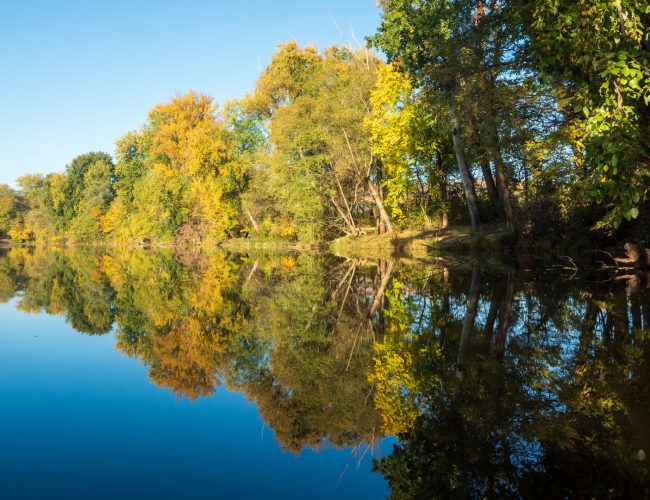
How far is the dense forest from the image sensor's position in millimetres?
6758

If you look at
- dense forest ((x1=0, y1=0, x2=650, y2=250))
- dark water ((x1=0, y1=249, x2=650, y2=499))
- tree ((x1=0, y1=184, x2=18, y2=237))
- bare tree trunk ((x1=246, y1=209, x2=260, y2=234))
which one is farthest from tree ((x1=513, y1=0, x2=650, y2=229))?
tree ((x1=0, y1=184, x2=18, y2=237))

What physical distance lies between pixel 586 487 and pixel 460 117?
59.4ft

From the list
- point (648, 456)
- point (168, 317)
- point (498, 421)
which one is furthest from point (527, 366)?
point (168, 317)

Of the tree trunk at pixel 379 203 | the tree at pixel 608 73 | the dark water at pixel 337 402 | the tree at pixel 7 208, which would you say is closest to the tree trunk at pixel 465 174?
the tree trunk at pixel 379 203

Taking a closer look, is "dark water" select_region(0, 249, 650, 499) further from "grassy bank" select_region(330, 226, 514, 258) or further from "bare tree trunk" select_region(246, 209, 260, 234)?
"bare tree trunk" select_region(246, 209, 260, 234)

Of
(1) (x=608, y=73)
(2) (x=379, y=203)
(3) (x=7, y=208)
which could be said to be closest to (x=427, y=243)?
(2) (x=379, y=203)

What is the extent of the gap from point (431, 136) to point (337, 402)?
23.5 metres

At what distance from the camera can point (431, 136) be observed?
26438 mm

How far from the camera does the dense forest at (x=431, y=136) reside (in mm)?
6758

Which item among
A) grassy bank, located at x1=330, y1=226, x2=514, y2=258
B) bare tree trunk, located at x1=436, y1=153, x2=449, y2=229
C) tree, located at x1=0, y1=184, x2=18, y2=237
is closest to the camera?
grassy bank, located at x1=330, y1=226, x2=514, y2=258

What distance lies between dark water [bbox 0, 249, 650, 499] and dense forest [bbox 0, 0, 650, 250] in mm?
2342

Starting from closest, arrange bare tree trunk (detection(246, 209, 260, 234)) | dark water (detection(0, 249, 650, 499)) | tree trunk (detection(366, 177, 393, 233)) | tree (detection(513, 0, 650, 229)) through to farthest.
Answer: dark water (detection(0, 249, 650, 499)), tree (detection(513, 0, 650, 229)), tree trunk (detection(366, 177, 393, 233)), bare tree trunk (detection(246, 209, 260, 234))

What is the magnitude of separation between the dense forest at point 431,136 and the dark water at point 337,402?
234cm

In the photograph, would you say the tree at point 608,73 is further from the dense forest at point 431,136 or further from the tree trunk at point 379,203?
the tree trunk at point 379,203
